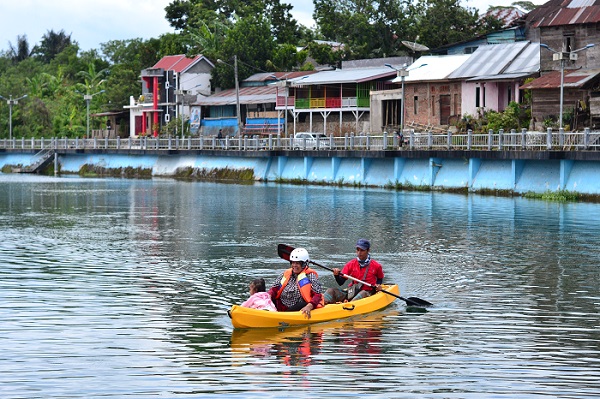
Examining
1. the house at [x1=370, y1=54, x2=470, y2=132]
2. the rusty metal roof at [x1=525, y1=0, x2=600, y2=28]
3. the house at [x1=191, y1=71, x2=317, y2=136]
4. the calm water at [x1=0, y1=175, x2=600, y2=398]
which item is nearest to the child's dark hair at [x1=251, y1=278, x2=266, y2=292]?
the calm water at [x1=0, y1=175, x2=600, y2=398]

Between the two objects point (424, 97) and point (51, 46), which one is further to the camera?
point (51, 46)

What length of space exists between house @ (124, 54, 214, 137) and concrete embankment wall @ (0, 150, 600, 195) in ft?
46.5

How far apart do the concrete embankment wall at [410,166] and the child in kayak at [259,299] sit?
2984 centimetres

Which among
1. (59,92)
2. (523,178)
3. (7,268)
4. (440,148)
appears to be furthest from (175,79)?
(7,268)

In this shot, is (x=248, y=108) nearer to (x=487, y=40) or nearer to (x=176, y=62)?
(x=176, y=62)

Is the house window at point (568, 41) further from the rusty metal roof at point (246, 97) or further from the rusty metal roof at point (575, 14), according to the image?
the rusty metal roof at point (246, 97)

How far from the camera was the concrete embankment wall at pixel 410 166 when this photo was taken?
47.1 meters

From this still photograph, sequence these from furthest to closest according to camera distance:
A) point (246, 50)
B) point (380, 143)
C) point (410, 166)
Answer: point (246, 50) < point (380, 143) < point (410, 166)

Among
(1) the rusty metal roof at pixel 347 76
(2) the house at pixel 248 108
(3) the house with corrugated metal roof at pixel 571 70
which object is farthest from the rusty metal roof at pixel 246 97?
(3) the house with corrugated metal roof at pixel 571 70

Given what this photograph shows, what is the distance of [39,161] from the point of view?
90.0 metres

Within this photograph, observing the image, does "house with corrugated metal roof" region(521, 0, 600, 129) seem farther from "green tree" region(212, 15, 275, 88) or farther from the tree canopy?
"green tree" region(212, 15, 275, 88)

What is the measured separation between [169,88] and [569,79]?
4920cm

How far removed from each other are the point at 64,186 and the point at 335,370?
2127 inches

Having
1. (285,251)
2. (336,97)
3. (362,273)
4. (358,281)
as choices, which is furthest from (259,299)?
(336,97)
